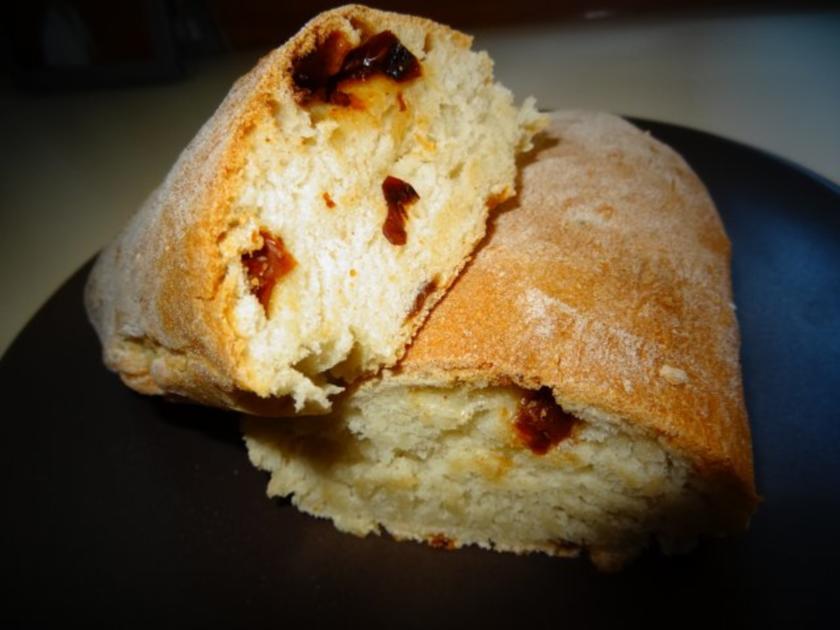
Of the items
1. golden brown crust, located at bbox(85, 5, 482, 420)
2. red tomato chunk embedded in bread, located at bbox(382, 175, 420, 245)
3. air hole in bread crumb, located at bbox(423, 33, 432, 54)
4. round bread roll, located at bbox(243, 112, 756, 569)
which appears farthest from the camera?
air hole in bread crumb, located at bbox(423, 33, 432, 54)

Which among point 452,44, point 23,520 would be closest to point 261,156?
point 452,44

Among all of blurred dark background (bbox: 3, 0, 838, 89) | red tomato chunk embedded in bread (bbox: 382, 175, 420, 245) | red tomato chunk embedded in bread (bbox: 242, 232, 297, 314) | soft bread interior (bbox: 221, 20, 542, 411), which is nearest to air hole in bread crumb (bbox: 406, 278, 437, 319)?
soft bread interior (bbox: 221, 20, 542, 411)

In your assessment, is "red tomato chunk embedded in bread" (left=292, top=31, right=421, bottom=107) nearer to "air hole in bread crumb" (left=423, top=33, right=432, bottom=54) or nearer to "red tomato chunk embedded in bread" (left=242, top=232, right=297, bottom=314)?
"air hole in bread crumb" (left=423, top=33, right=432, bottom=54)

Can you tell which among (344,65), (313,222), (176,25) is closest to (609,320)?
(313,222)

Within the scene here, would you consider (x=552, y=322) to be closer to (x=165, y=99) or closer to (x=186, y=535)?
(x=186, y=535)

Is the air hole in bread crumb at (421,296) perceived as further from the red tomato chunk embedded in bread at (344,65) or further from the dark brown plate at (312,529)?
the dark brown plate at (312,529)

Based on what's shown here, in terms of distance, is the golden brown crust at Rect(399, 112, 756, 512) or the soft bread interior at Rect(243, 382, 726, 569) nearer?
the golden brown crust at Rect(399, 112, 756, 512)
